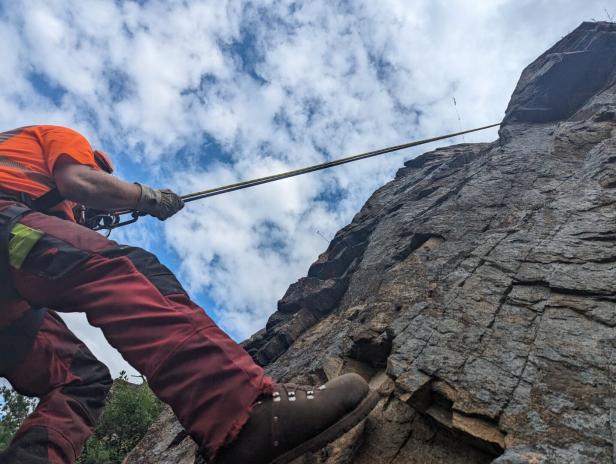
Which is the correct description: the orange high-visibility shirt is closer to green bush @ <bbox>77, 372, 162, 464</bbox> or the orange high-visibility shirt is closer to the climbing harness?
the climbing harness

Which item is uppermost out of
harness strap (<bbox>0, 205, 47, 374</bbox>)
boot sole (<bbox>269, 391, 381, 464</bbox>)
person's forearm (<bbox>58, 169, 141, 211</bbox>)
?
person's forearm (<bbox>58, 169, 141, 211</bbox>)

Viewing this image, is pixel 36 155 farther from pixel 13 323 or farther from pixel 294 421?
pixel 294 421

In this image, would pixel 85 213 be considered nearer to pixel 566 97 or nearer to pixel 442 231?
pixel 442 231

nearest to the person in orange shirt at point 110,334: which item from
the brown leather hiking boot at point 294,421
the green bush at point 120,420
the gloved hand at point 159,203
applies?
the brown leather hiking boot at point 294,421

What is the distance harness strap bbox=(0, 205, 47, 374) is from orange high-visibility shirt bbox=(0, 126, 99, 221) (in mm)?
447

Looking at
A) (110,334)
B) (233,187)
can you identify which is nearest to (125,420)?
(233,187)

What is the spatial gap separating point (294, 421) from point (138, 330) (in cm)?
141

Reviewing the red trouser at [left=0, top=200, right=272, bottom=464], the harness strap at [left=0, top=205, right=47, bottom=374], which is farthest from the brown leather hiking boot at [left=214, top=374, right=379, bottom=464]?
the harness strap at [left=0, top=205, right=47, bottom=374]

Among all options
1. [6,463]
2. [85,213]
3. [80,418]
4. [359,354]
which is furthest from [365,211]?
[6,463]

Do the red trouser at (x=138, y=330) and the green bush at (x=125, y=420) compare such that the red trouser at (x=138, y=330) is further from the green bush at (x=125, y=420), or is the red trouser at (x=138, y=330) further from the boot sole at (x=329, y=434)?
the green bush at (x=125, y=420)

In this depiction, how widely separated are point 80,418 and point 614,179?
8662 mm

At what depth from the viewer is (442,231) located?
806 cm

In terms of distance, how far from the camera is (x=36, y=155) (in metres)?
4.35

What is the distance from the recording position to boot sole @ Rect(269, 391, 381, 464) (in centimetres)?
319
